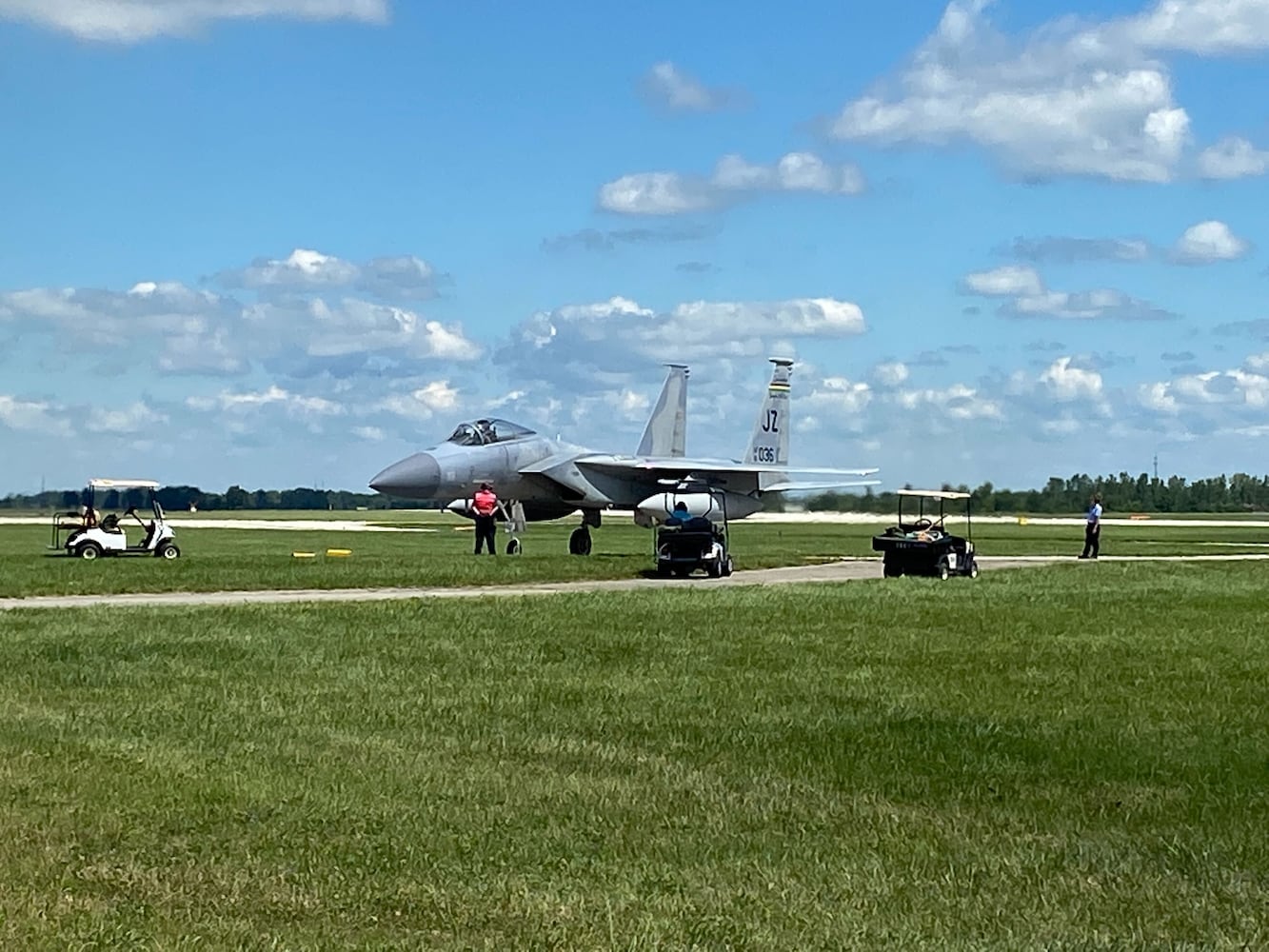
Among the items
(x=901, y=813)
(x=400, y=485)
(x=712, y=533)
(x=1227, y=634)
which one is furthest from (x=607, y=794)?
(x=400, y=485)

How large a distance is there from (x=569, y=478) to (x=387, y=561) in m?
10.1

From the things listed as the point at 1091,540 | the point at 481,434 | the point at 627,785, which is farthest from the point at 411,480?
the point at 627,785

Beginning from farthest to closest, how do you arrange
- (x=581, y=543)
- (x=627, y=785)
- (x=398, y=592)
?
(x=581, y=543)
(x=398, y=592)
(x=627, y=785)

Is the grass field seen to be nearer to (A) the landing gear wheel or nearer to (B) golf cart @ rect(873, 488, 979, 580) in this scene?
(A) the landing gear wheel

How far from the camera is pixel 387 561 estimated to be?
109 ft

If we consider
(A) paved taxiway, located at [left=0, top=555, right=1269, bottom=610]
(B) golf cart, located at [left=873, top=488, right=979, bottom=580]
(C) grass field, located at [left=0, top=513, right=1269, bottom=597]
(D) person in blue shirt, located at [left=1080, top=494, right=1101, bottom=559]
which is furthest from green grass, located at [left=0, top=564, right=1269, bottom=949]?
(D) person in blue shirt, located at [left=1080, top=494, right=1101, bottom=559]

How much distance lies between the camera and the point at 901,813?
974 centimetres

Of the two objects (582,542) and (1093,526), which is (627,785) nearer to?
(582,542)

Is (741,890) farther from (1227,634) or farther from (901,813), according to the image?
(1227,634)

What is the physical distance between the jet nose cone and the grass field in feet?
4.71

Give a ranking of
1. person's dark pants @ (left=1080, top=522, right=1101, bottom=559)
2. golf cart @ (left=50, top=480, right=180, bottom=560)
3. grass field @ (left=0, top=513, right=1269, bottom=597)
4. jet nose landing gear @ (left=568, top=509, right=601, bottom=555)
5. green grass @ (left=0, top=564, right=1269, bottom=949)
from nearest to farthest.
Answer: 1. green grass @ (left=0, top=564, right=1269, bottom=949)
2. grass field @ (left=0, top=513, right=1269, bottom=597)
3. golf cart @ (left=50, top=480, right=180, bottom=560)
4. jet nose landing gear @ (left=568, top=509, right=601, bottom=555)
5. person's dark pants @ (left=1080, top=522, right=1101, bottom=559)

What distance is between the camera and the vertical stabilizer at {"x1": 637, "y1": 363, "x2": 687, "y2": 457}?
164 feet

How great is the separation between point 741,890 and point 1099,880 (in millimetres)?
1708

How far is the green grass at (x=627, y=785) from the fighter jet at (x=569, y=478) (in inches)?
785
